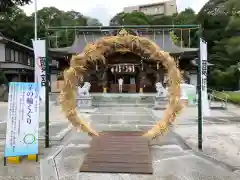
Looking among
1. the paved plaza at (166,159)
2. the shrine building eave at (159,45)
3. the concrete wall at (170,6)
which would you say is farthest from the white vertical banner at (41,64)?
the concrete wall at (170,6)

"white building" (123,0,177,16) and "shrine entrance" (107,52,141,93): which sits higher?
"white building" (123,0,177,16)

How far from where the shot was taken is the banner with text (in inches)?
259

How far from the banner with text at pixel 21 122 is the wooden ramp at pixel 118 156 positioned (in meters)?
1.31

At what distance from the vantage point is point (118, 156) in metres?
6.38

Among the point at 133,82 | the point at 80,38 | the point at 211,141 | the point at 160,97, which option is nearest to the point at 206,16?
the point at 133,82

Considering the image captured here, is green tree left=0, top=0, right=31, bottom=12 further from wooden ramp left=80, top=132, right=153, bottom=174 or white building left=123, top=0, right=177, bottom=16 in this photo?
white building left=123, top=0, right=177, bottom=16

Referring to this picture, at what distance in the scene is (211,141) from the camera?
899 cm

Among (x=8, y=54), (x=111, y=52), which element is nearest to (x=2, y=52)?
(x=8, y=54)

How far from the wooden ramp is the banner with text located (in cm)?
131

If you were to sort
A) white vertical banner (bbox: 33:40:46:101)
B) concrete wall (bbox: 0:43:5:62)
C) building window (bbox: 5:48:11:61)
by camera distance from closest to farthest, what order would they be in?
1. white vertical banner (bbox: 33:40:46:101)
2. concrete wall (bbox: 0:43:5:62)
3. building window (bbox: 5:48:11:61)

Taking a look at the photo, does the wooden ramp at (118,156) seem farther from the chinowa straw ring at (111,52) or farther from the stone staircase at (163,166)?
the chinowa straw ring at (111,52)

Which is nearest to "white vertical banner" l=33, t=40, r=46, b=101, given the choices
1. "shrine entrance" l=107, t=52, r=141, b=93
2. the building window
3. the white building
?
"shrine entrance" l=107, t=52, r=141, b=93

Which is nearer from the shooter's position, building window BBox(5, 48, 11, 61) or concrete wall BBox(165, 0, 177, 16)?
building window BBox(5, 48, 11, 61)

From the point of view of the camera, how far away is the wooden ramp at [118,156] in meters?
5.94
